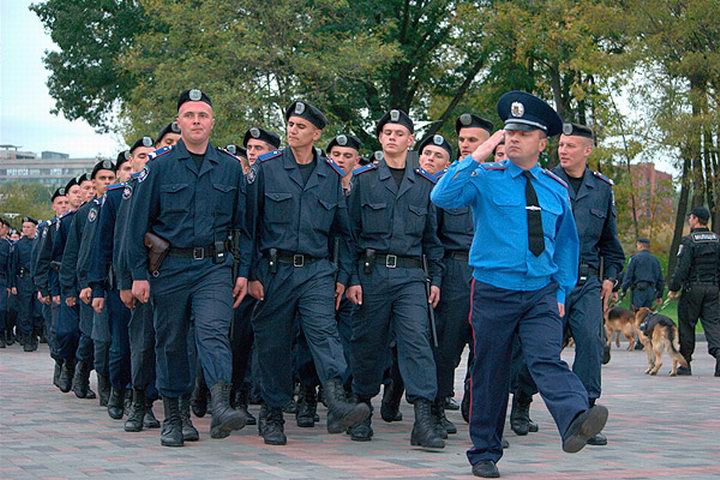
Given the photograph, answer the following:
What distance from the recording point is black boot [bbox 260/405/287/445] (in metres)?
8.77

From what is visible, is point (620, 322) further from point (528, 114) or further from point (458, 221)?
point (528, 114)

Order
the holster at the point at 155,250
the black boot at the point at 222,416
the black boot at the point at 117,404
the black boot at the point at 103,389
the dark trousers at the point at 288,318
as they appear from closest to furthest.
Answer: the black boot at the point at 222,416 < the holster at the point at 155,250 < the dark trousers at the point at 288,318 < the black boot at the point at 117,404 < the black boot at the point at 103,389

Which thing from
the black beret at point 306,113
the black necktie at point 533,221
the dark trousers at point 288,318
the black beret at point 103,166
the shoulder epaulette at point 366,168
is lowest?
the dark trousers at point 288,318

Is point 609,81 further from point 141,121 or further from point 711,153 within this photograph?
point 141,121

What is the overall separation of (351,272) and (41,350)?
1455 centimetres

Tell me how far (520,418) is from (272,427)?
2006 mm

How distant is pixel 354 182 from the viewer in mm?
9453

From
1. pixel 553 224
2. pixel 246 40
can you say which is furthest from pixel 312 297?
pixel 246 40

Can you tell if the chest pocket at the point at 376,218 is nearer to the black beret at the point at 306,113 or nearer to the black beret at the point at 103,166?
the black beret at the point at 306,113

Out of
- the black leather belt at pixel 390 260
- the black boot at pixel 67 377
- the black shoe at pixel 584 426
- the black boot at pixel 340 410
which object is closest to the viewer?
the black shoe at pixel 584 426

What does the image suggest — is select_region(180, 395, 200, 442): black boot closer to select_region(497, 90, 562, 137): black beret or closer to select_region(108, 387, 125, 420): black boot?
select_region(108, 387, 125, 420): black boot

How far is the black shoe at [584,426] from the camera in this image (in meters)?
6.47

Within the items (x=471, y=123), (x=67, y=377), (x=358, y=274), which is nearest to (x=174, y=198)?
(x=358, y=274)

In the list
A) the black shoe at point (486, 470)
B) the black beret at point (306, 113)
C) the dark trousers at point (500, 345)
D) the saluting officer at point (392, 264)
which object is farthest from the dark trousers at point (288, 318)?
the black shoe at point (486, 470)
